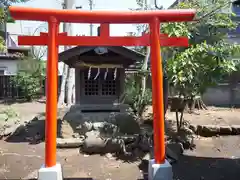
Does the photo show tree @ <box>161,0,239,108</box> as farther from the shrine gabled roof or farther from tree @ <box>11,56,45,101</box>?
tree @ <box>11,56,45,101</box>

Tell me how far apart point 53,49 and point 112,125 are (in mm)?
4095

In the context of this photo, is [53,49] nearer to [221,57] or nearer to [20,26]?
[221,57]

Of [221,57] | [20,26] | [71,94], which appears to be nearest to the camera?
[221,57]

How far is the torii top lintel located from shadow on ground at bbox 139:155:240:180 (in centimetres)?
359

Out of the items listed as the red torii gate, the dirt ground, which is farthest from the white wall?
the red torii gate

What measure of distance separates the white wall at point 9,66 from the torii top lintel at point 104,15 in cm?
1788

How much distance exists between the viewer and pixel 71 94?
14547 millimetres

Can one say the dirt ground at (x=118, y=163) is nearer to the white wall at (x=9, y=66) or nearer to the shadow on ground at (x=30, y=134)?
the shadow on ground at (x=30, y=134)

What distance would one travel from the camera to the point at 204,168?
6.15 meters

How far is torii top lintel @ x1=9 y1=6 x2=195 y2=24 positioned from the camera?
15.2ft

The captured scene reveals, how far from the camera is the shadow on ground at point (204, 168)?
557cm

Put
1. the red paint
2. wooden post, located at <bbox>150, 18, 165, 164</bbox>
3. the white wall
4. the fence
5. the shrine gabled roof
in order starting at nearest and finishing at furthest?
wooden post, located at <bbox>150, 18, 165, 164</bbox> → the red paint → the shrine gabled roof → the fence → the white wall

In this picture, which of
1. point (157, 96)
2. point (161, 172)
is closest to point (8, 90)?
point (157, 96)

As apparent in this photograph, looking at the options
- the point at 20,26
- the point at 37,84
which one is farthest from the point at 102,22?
the point at 20,26
